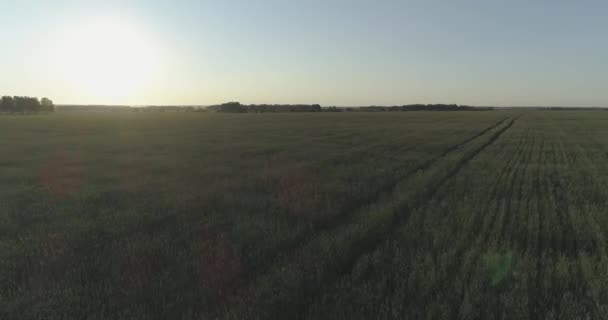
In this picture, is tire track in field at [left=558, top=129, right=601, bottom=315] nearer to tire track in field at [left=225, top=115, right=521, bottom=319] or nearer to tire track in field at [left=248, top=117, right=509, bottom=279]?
tire track in field at [left=225, top=115, right=521, bottom=319]

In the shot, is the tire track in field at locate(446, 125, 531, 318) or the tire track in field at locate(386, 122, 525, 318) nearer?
the tire track in field at locate(446, 125, 531, 318)

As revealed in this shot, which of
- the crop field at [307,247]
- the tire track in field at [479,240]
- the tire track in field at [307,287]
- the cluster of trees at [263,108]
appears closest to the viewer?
the tire track in field at [307,287]

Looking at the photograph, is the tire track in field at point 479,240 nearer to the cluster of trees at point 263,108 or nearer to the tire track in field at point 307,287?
the tire track in field at point 307,287

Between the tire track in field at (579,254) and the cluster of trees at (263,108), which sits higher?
the cluster of trees at (263,108)

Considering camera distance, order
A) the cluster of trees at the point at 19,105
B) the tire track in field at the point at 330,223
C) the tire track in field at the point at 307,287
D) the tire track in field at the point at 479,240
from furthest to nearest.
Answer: the cluster of trees at the point at 19,105, the tire track in field at the point at 330,223, the tire track in field at the point at 479,240, the tire track in field at the point at 307,287

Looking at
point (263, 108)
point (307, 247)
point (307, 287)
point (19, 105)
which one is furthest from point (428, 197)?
point (19, 105)

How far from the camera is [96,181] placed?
11.9 metres

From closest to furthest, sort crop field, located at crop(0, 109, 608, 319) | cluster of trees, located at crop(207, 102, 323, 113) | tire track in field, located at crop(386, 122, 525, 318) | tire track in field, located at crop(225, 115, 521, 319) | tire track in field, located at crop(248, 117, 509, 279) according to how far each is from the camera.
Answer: tire track in field, located at crop(225, 115, 521, 319), crop field, located at crop(0, 109, 608, 319), tire track in field, located at crop(386, 122, 525, 318), tire track in field, located at crop(248, 117, 509, 279), cluster of trees, located at crop(207, 102, 323, 113)

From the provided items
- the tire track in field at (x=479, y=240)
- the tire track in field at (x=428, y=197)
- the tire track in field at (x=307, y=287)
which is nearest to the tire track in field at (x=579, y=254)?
the tire track in field at (x=479, y=240)

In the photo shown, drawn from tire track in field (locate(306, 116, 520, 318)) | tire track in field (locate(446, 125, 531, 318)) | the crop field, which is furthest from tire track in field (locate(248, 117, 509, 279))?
tire track in field (locate(446, 125, 531, 318))

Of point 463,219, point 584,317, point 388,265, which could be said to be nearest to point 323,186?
point 463,219

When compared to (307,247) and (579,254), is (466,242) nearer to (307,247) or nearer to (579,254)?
(579,254)

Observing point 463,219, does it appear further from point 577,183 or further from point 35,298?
point 35,298

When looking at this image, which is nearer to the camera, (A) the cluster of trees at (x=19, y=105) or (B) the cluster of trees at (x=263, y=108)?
(A) the cluster of trees at (x=19, y=105)
